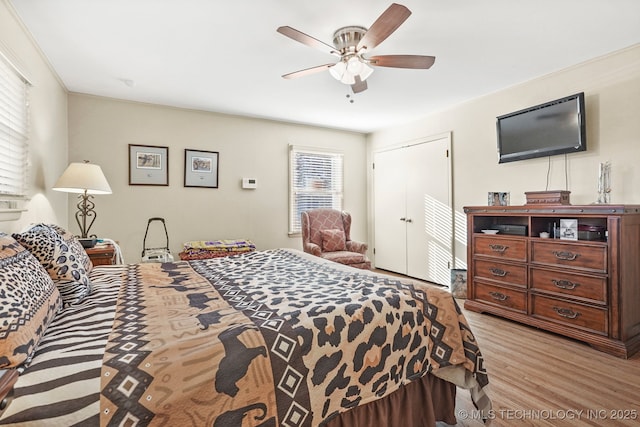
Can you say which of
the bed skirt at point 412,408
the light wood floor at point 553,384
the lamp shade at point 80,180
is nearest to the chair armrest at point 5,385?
the bed skirt at point 412,408

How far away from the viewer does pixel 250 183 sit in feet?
15.5

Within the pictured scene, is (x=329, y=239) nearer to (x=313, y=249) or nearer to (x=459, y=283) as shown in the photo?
(x=313, y=249)

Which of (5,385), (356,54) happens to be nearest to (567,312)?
(356,54)

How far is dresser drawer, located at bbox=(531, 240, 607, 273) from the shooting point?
2.49 metres

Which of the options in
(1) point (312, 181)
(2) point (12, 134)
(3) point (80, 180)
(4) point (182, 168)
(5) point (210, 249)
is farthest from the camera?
(1) point (312, 181)

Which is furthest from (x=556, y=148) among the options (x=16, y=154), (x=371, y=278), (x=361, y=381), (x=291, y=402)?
(x=16, y=154)

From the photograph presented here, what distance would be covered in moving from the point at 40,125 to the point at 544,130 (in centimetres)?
470

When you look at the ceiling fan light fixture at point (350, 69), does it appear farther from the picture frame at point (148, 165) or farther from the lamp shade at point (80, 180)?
the picture frame at point (148, 165)

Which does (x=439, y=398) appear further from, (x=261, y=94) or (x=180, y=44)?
(x=261, y=94)

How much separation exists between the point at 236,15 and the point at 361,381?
2.40m

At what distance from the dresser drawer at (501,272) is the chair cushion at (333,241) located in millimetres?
1719

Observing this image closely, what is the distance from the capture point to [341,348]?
1.25m

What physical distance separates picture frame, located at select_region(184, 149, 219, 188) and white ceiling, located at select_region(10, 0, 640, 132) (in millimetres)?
718

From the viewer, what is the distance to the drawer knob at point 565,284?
8.67 ft
